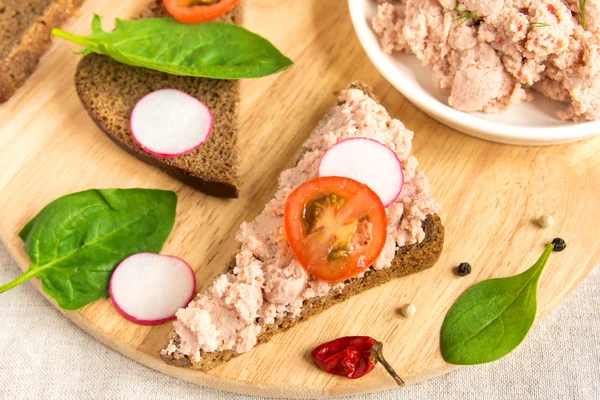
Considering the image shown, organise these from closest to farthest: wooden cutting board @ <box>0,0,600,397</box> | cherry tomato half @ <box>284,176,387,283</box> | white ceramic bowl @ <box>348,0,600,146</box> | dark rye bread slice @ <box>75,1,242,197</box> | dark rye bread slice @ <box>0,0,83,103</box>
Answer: cherry tomato half @ <box>284,176,387,283</box> → wooden cutting board @ <box>0,0,600,397</box> → white ceramic bowl @ <box>348,0,600,146</box> → dark rye bread slice @ <box>75,1,242,197</box> → dark rye bread slice @ <box>0,0,83,103</box>

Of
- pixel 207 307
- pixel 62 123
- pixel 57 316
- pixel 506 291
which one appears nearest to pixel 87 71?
pixel 62 123

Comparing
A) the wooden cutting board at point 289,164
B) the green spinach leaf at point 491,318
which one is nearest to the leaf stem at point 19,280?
the wooden cutting board at point 289,164

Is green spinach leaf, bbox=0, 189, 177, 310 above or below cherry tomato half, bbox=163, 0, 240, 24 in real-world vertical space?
below

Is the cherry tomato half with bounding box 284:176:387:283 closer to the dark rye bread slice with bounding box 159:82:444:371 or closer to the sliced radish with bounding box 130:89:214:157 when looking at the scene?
the dark rye bread slice with bounding box 159:82:444:371

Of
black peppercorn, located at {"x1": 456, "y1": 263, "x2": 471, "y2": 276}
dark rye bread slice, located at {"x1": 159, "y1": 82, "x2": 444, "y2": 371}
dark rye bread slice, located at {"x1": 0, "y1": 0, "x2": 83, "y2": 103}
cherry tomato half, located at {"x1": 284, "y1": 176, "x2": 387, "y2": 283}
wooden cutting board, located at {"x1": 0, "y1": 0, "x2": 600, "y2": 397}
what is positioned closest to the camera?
cherry tomato half, located at {"x1": 284, "y1": 176, "x2": 387, "y2": 283}

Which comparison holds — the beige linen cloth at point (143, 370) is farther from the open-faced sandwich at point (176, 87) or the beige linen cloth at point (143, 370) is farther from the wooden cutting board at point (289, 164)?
the open-faced sandwich at point (176, 87)

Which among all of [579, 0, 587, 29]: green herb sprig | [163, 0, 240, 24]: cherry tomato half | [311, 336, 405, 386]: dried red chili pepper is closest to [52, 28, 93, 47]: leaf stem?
[163, 0, 240, 24]: cherry tomato half

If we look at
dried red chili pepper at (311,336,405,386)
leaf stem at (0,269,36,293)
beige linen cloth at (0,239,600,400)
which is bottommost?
beige linen cloth at (0,239,600,400)

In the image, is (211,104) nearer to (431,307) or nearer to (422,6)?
(422,6)
